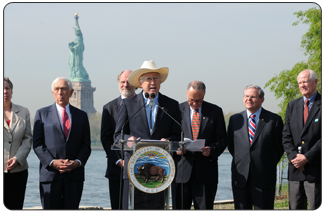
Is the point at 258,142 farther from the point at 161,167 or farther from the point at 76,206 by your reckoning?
the point at 76,206

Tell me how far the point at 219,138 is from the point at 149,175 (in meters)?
1.68

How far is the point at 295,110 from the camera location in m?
5.90

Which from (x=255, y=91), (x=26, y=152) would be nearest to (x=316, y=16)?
(x=255, y=91)

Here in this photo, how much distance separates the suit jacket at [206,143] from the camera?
604cm

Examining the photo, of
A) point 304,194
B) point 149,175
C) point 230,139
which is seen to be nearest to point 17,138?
point 149,175

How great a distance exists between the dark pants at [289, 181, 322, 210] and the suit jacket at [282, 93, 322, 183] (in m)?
0.07

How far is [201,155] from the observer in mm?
6094

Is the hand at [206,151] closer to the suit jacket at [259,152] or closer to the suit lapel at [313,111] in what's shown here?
the suit jacket at [259,152]

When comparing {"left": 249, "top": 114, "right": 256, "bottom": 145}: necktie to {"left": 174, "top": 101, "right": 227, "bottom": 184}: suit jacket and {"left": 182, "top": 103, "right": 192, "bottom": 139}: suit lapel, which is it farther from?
{"left": 182, "top": 103, "right": 192, "bottom": 139}: suit lapel

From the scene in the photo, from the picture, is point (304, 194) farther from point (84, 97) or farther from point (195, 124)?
point (84, 97)

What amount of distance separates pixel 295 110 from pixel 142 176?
2.18 m

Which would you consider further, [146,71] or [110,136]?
[110,136]

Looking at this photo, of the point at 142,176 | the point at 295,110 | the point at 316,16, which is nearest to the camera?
the point at 142,176

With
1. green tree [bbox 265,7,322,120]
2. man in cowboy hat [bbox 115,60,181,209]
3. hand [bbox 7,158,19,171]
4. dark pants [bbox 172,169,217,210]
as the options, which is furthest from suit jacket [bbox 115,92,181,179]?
green tree [bbox 265,7,322,120]
